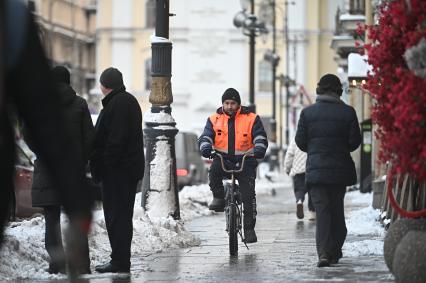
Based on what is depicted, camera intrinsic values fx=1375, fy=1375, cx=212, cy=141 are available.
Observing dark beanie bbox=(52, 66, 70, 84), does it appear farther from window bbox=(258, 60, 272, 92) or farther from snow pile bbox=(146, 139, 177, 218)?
window bbox=(258, 60, 272, 92)

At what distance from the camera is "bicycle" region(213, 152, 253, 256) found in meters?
14.6

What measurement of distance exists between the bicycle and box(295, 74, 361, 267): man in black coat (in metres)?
1.79

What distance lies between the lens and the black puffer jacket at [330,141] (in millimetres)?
12828

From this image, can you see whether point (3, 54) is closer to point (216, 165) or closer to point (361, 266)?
point (361, 266)

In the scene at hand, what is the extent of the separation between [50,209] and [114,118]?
1.09m

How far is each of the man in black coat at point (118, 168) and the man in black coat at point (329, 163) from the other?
1664 millimetres

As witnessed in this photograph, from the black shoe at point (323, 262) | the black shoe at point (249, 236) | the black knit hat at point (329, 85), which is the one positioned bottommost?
the black shoe at point (249, 236)

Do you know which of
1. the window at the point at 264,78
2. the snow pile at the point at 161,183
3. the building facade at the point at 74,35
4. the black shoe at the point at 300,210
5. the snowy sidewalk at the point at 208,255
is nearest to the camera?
the snowy sidewalk at the point at 208,255

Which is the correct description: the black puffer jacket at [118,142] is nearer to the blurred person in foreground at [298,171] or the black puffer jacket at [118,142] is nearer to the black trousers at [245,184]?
the black trousers at [245,184]

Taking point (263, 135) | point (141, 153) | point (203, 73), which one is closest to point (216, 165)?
point (263, 135)

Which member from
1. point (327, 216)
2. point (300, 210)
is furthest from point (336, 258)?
point (300, 210)

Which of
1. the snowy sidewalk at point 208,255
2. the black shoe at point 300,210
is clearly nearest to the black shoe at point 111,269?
the snowy sidewalk at point 208,255

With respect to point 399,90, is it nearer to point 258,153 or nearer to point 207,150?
point 258,153

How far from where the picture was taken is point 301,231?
747 inches
